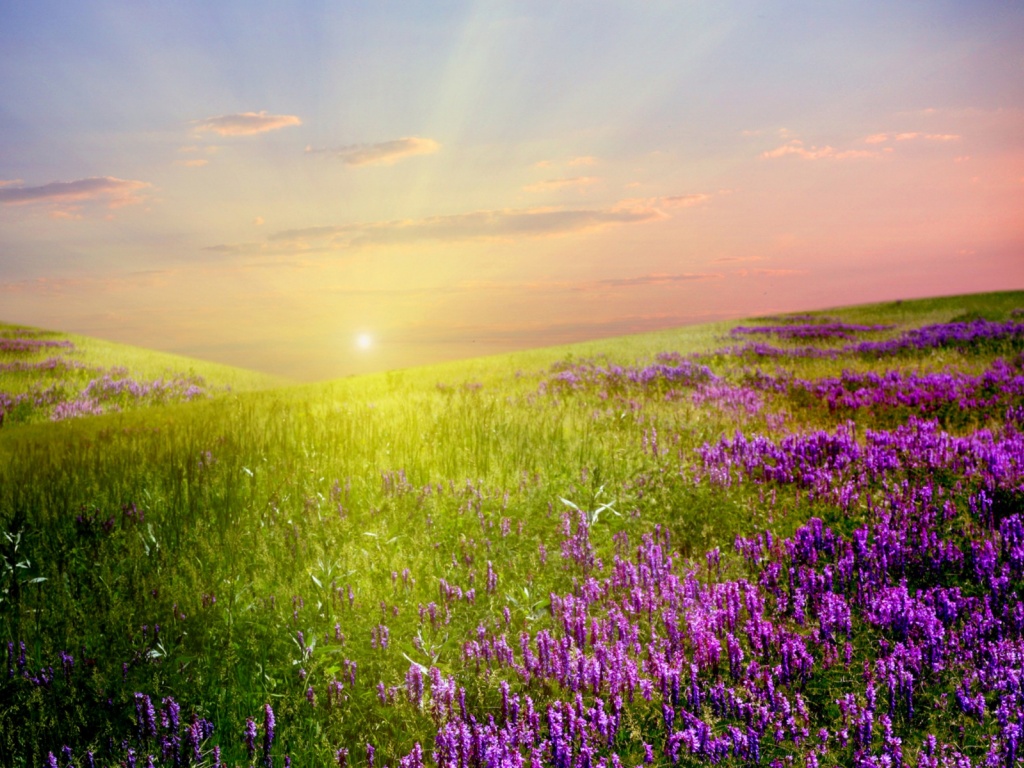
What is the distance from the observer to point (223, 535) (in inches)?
247

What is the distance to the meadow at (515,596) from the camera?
3.52 metres

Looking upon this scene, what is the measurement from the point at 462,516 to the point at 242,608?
2.22 metres

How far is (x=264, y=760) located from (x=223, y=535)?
124 inches

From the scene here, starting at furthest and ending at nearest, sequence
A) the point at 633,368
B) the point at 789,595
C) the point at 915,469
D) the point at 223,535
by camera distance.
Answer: the point at 633,368 → the point at 915,469 → the point at 223,535 → the point at 789,595

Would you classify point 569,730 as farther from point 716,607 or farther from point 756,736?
point 716,607

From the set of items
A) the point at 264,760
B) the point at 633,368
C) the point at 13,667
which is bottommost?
the point at 264,760

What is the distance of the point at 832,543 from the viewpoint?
5504 mm

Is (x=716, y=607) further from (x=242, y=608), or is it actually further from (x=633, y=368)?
(x=633, y=368)

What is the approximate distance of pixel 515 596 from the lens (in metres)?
5.05

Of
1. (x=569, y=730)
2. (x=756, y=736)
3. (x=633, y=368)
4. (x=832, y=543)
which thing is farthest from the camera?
(x=633, y=368)

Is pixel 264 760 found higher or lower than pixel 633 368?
lower

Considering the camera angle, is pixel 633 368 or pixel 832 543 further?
pixel 633 368

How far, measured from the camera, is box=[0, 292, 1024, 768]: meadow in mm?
3516

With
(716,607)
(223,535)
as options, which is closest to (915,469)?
(716,607)
